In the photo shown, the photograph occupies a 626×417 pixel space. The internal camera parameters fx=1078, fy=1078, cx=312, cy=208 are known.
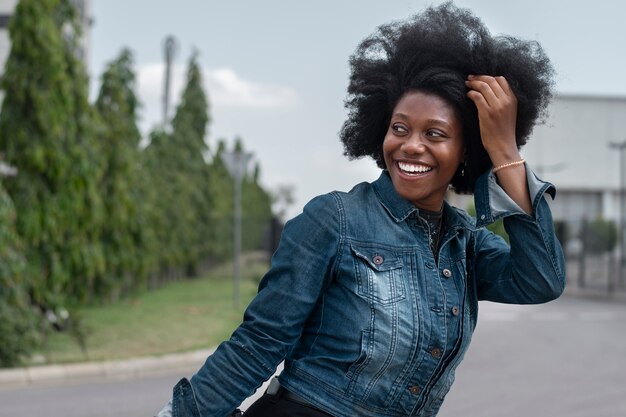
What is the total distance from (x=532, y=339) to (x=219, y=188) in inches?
757

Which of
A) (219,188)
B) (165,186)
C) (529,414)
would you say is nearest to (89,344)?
(529,414)

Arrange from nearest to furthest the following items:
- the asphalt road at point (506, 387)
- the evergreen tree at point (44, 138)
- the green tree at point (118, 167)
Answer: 1. the asphalt road at point (506, 387)
2. the evergreen tree at point (44, 138)
3. the green tree at point (118, 167)

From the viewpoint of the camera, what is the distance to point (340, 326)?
7.79 feet

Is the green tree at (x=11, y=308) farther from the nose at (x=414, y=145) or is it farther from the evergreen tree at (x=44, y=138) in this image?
the nose at (x=414, y=145)

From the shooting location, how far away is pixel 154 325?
15164 mm

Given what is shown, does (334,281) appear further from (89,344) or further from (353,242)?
(89,344)

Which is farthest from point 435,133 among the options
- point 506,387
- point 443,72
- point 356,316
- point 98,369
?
point 98,369

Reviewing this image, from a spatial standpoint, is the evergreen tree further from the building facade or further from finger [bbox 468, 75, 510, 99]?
the building facade

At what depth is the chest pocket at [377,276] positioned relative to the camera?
238cm

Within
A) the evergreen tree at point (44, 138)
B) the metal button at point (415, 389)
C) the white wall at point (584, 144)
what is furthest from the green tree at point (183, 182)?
the white wall at point (584, 144)

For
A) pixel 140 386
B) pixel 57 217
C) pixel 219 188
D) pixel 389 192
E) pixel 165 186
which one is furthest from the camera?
pixel 219 188

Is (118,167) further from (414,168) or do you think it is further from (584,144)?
(584,144)

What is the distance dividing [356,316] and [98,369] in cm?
869

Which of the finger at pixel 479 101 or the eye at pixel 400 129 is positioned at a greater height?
the finger at pixel 479 101
